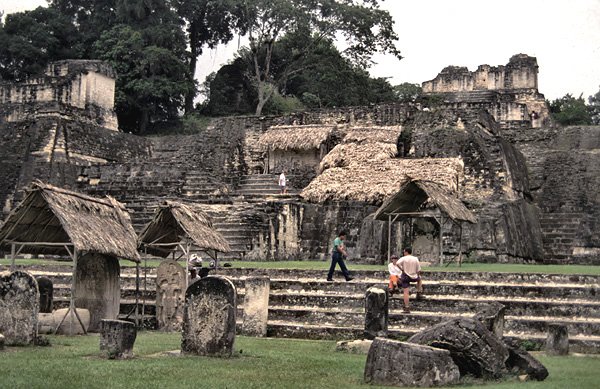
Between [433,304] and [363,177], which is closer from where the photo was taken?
[433,304]

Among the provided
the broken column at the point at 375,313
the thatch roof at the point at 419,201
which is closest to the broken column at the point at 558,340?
the broken column at the point at 375,313

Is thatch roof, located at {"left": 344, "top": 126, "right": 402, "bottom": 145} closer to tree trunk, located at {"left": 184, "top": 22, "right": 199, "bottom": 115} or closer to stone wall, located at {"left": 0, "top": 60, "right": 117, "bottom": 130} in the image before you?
stone wall, located at {"left": 0, "top": 60, "right": 117, "bottom": 130}

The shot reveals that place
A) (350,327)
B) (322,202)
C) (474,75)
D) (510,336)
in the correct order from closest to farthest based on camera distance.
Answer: (510,336)
(350,327)
(322,202)
(474,75)

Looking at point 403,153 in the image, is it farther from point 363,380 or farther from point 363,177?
point 363,380

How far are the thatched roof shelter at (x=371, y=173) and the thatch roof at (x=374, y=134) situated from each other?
72 cm

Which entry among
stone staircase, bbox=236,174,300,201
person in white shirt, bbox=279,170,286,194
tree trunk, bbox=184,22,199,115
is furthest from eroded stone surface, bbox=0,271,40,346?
tree trunk, bbox=184,22,199,115

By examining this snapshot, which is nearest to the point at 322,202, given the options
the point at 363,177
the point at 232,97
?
the point at 363,177

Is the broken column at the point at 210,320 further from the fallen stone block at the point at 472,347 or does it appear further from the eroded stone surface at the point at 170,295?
the eroded stone surface at the point at 170,295

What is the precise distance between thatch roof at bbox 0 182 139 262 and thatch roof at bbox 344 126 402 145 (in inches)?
564

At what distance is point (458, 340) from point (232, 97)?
116 feet

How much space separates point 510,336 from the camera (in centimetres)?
1380

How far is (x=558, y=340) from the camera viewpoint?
12438mm

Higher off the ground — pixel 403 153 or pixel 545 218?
pixel 403 153

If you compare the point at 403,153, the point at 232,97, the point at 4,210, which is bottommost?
the point at 4,210
